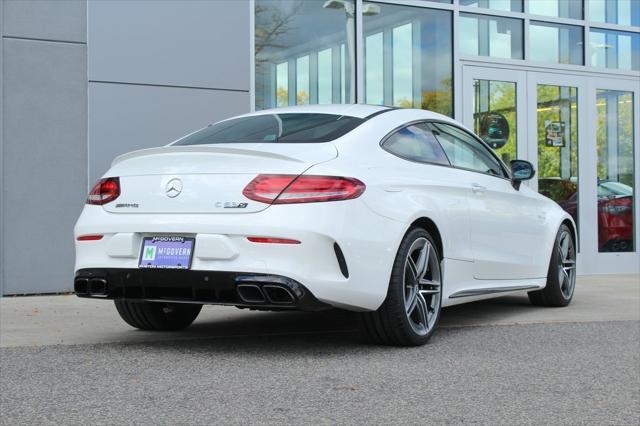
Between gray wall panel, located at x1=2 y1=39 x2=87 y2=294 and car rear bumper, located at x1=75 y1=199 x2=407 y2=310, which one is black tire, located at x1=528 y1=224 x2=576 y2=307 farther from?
gray wall panel, located at x1=2 y1=39 x2=87 y2=294

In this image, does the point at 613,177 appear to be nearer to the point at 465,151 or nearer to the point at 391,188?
the point at 465,151

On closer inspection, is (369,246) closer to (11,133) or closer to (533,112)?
(11,133)

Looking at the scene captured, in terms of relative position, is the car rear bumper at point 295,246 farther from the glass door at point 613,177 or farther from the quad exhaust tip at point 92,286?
the glass door at point 613,177

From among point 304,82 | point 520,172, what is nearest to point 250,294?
point 520,172

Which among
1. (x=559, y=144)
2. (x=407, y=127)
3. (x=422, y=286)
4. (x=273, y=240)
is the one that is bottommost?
(x=422, y=286)

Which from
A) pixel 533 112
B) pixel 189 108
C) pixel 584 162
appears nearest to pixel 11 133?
pixel 189 108

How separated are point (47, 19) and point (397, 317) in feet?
17.8

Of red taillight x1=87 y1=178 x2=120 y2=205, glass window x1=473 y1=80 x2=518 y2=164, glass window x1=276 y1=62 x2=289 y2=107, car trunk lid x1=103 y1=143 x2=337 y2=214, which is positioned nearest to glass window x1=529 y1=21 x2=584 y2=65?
glass window x1=473 y1=80 x2=518 y2=164

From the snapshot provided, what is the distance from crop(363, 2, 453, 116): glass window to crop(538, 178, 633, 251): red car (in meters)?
2.03

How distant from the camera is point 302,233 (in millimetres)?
4766

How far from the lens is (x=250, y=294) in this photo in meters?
4.84

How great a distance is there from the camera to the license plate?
4.90 metres

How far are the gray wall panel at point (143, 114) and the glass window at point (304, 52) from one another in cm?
59

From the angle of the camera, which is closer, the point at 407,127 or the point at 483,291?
the point at 407,127
